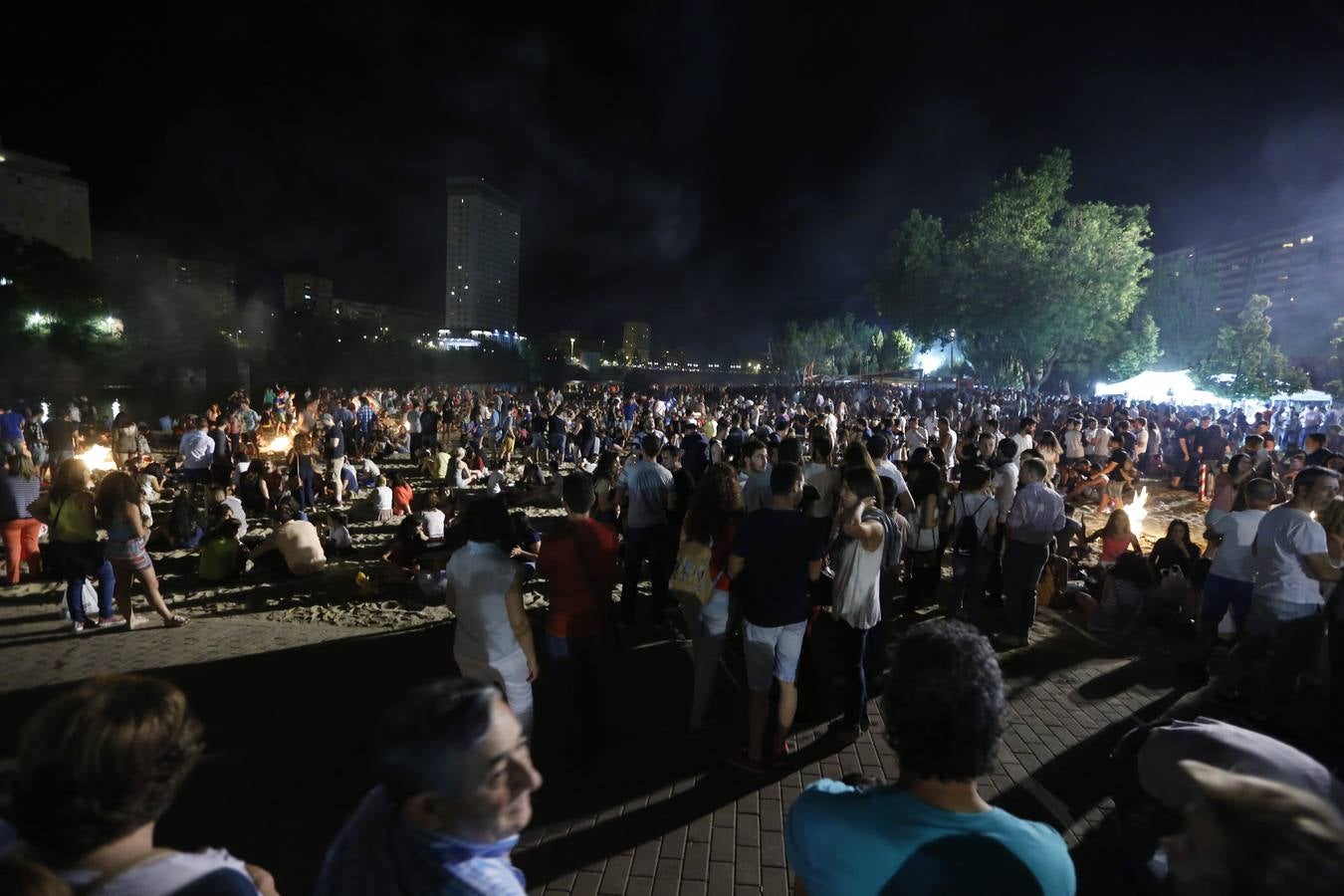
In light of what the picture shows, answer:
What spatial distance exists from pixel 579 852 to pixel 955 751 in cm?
263

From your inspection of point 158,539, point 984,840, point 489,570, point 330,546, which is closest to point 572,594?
point 489,570

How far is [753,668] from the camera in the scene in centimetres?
384

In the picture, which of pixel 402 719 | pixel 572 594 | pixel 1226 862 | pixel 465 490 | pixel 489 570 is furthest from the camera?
pixel 465 490

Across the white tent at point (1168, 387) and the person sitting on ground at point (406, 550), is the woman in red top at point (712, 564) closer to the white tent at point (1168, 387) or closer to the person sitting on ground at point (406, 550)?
the person sitting on ground at point (406, 550)

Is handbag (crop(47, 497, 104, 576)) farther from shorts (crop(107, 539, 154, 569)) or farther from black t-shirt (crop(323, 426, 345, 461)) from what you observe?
black t-shirt (crop(323, 426, 345, 461))

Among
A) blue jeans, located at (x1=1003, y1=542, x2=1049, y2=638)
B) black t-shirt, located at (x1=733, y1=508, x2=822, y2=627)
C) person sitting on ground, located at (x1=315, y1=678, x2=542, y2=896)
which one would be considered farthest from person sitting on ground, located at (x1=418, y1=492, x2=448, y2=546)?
person sitting on ground, located at (x1=315, y1=678, x2=542, y2=896)

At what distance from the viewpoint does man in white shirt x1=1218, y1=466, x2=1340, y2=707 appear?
14.1 ft

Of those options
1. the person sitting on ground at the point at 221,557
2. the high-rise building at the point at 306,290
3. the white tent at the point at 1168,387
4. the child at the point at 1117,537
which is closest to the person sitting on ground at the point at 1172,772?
the child at the point at 1117,537

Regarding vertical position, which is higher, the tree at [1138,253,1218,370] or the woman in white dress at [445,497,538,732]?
the tree at [1138,253,1218,370]

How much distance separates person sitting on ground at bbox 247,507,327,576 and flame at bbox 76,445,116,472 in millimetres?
7712

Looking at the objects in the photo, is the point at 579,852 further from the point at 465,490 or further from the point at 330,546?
the point at 465,490

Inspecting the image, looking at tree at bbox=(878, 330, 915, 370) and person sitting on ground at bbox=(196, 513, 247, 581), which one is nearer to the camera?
person sitting on ground at bbox=(196, 513, 247, 581)

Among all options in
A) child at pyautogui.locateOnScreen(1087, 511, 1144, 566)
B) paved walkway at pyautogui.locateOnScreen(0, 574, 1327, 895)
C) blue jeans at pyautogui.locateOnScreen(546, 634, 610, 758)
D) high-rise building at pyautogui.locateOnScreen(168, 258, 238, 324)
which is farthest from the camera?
high-rise building at pyautogui.locateOnScreen(168, 258, 238, 324)

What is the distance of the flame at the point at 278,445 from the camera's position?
16.8m
